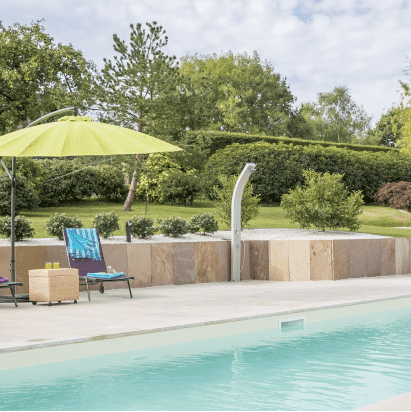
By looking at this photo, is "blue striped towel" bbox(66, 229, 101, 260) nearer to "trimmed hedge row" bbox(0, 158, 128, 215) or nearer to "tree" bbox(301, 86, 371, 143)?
"trimmed hedge row" bbox(0, 158, 128, 215)

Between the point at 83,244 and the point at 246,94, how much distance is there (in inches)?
1458

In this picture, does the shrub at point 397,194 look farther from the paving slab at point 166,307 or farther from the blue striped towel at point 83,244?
the blue striped towel at point 83,244

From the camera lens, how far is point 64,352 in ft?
17.0

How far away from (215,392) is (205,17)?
2086 cm

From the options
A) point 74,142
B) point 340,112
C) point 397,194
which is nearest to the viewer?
point 74,142

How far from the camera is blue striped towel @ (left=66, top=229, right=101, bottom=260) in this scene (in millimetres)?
9453

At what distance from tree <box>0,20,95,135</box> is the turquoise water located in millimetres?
13408

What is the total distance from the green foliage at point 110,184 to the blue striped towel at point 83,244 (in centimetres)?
889

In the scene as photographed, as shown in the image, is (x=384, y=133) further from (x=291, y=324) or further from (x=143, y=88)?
(x=291, y=324)

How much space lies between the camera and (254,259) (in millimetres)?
12977

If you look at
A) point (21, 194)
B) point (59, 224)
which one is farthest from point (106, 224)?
point (21, 194)

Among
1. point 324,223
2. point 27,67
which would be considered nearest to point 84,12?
point 27,67

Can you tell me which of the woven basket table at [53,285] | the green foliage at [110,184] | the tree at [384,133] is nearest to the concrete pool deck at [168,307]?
the woven basket table at [53,285]

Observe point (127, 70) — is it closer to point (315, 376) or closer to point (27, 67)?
point (27, 67)
